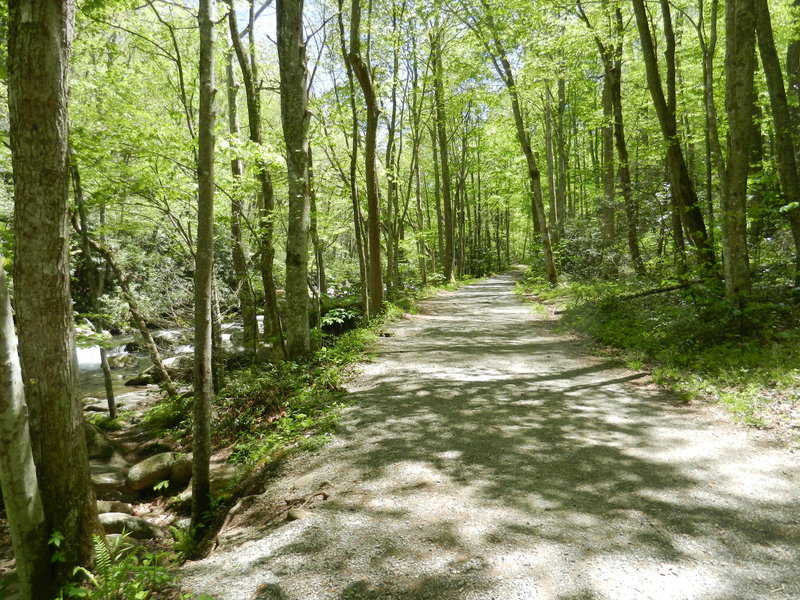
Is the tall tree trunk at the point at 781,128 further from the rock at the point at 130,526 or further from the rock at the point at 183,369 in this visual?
the rock at the point at 183,369

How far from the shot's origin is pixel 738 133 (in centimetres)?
703

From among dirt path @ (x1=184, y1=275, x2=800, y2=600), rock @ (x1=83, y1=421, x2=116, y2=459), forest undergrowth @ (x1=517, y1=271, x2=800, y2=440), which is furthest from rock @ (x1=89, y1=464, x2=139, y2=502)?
A: forest undergrowth @ (x1=517, y1=271, x2=800, y2=440)

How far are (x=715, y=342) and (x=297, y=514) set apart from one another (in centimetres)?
676

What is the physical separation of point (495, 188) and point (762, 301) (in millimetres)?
25304

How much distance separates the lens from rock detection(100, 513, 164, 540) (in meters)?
4.83

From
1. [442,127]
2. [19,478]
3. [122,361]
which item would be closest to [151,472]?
[19,478]

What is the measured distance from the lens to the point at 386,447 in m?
5.00

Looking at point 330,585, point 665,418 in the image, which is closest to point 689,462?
point 665,418

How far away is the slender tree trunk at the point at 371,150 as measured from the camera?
33.3 feet

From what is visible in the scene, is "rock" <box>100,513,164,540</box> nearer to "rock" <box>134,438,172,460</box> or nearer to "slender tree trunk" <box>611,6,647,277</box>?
"rock" <box>134,438,172,460</box>

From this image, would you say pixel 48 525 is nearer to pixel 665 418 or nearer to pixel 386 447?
pixel 386 447

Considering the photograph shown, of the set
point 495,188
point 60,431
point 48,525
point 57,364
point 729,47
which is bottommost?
point 48,525

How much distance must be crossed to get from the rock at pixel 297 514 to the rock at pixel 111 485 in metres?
3.99

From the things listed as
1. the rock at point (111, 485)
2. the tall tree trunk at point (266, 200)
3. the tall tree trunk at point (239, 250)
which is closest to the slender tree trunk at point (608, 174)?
the tall tree trunk at point (266, 200)
